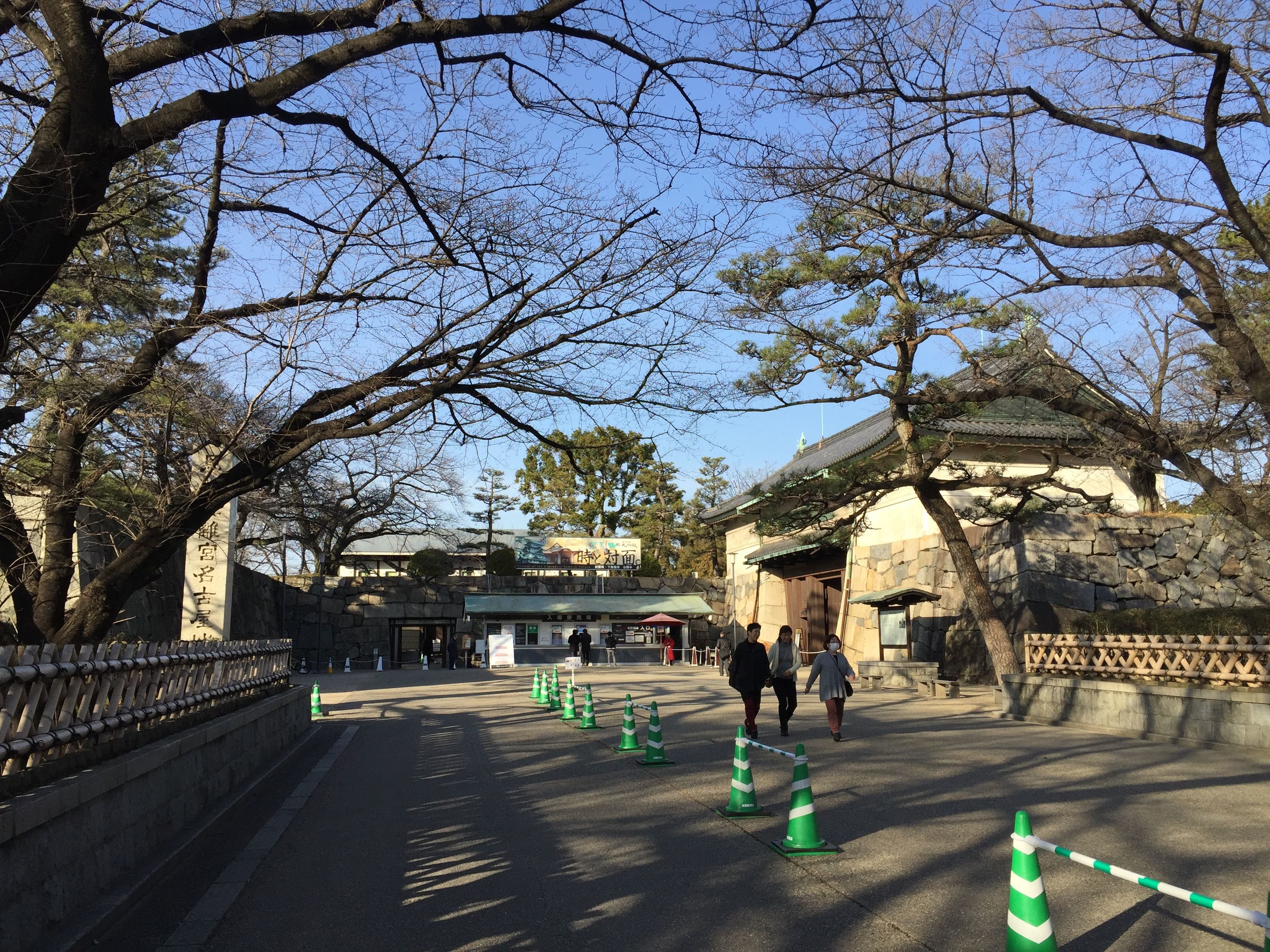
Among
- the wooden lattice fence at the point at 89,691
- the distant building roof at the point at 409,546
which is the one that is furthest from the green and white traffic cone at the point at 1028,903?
the distant building roof at the point at 409,546

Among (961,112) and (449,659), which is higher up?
(961,112)

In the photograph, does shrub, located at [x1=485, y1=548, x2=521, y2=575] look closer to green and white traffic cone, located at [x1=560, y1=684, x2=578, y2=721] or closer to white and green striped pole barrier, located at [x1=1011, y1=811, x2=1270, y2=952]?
green and white traffic cone, located at [x1=560, y1=684, x2=578, y2=721]

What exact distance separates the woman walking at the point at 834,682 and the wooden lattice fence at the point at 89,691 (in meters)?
8.03

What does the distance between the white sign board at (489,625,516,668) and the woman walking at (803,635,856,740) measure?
95.9 feet

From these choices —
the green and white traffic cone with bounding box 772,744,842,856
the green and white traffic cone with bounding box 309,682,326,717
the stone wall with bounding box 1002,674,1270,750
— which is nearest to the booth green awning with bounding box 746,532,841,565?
the stone wall with bounding box 1002,674,1270,750

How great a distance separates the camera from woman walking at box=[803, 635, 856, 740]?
14.3m

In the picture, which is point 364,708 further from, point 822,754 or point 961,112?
point 961,112

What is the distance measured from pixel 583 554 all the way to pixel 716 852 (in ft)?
148

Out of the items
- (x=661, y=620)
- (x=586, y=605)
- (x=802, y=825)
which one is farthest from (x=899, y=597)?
(x=586, y=605)

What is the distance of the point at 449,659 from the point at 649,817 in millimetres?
36236

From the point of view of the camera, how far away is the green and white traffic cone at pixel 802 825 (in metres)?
7.17

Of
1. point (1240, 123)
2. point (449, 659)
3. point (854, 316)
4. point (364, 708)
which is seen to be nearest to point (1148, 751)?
point (1240, 123)

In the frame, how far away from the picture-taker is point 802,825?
7.21 metres

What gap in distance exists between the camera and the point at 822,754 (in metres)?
13.2
